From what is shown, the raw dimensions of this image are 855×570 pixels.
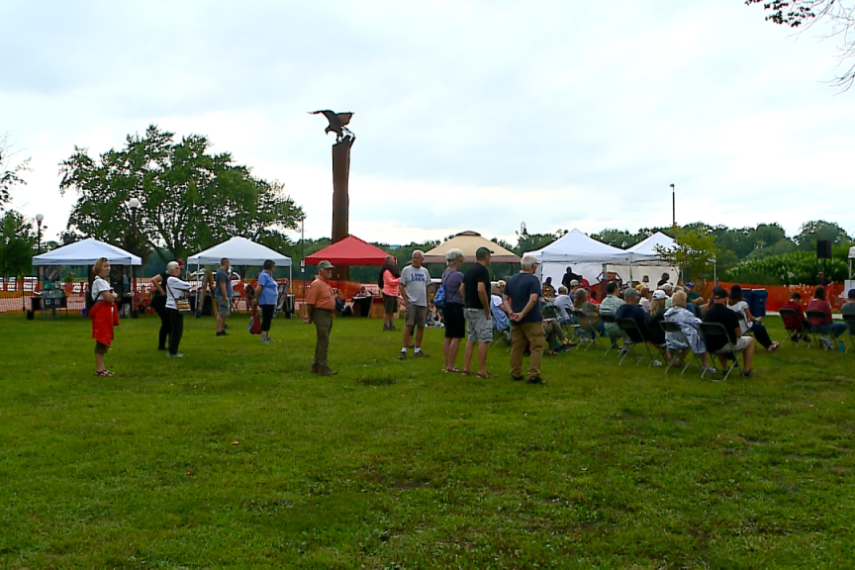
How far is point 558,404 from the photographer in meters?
7.54

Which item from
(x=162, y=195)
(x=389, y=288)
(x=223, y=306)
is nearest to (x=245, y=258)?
(x=223, y=306)

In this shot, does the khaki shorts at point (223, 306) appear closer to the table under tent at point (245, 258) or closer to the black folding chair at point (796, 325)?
the table under tent at point (245, 258)

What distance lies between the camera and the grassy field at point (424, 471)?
384 cm

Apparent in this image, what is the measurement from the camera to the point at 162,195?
133 feet

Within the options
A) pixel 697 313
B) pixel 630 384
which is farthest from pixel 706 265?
pixel 630 384

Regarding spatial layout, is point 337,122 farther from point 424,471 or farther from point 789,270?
point 424,471

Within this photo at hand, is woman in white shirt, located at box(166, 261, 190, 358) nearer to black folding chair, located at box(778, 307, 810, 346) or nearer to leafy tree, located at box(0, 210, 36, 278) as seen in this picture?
black folding chair, located at box(778, 307, 810, 346)

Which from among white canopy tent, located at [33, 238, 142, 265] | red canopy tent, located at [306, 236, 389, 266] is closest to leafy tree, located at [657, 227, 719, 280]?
red canopy tent, located at [306, 236, 389, 266]

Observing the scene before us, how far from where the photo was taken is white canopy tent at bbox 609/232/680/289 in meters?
22.6

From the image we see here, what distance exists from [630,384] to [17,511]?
6.45 m

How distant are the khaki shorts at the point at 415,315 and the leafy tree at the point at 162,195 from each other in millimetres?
31664

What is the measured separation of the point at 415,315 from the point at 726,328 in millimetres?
4177

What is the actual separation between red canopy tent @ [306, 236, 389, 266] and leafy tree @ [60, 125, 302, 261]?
2097 cm

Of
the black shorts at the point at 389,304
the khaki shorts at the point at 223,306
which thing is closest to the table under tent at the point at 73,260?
the khaki shorts at the point at 223,306
